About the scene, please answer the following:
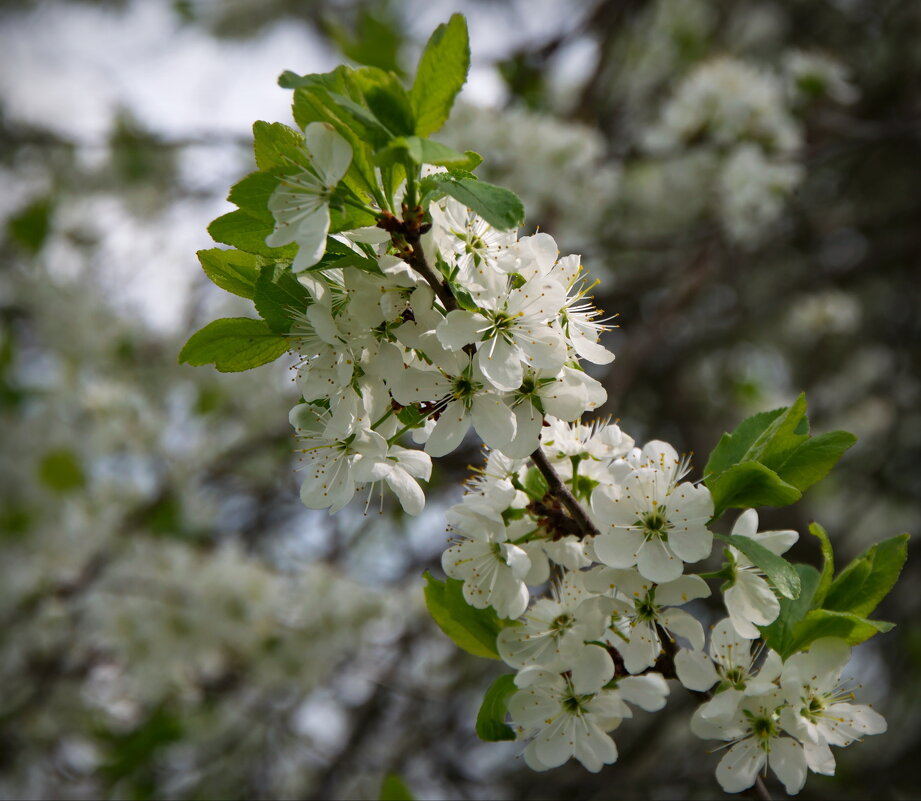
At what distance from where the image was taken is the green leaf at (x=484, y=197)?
0.89 metres

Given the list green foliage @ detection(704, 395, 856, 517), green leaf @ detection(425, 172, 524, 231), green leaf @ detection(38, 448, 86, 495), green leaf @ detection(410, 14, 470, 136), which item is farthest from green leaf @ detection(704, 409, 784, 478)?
green leaf @ detection(38, 448, 86, 495)

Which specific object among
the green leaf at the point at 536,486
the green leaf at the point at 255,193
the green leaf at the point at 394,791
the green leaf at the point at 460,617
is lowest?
the green leaf at the point at 394,791

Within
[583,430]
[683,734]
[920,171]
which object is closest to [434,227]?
[583,430]

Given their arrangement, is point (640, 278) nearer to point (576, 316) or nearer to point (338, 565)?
point (338, 565)

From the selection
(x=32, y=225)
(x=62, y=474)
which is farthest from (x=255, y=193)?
(x=32, y=225)

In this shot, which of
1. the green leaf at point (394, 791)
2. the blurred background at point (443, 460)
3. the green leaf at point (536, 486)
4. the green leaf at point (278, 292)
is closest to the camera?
the green leaf at point (278, 292)

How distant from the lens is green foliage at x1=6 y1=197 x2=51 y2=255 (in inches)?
186

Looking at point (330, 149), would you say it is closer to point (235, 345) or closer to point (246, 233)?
point (246, 233)

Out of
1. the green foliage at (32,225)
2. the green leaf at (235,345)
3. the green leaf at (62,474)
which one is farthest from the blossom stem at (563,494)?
the green foliage at (32,225)

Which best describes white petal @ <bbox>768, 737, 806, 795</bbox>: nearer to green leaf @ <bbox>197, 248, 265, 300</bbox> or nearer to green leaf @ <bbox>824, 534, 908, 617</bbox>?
green leaf @ <bbox>824, 534, 908, 617</bbox>

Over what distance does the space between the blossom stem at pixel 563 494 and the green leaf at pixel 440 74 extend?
16.5 inches

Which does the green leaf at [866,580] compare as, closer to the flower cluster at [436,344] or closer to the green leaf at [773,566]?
the green leaf at [773,566]

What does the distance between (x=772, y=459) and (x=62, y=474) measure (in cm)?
437

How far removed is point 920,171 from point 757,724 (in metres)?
4.80
